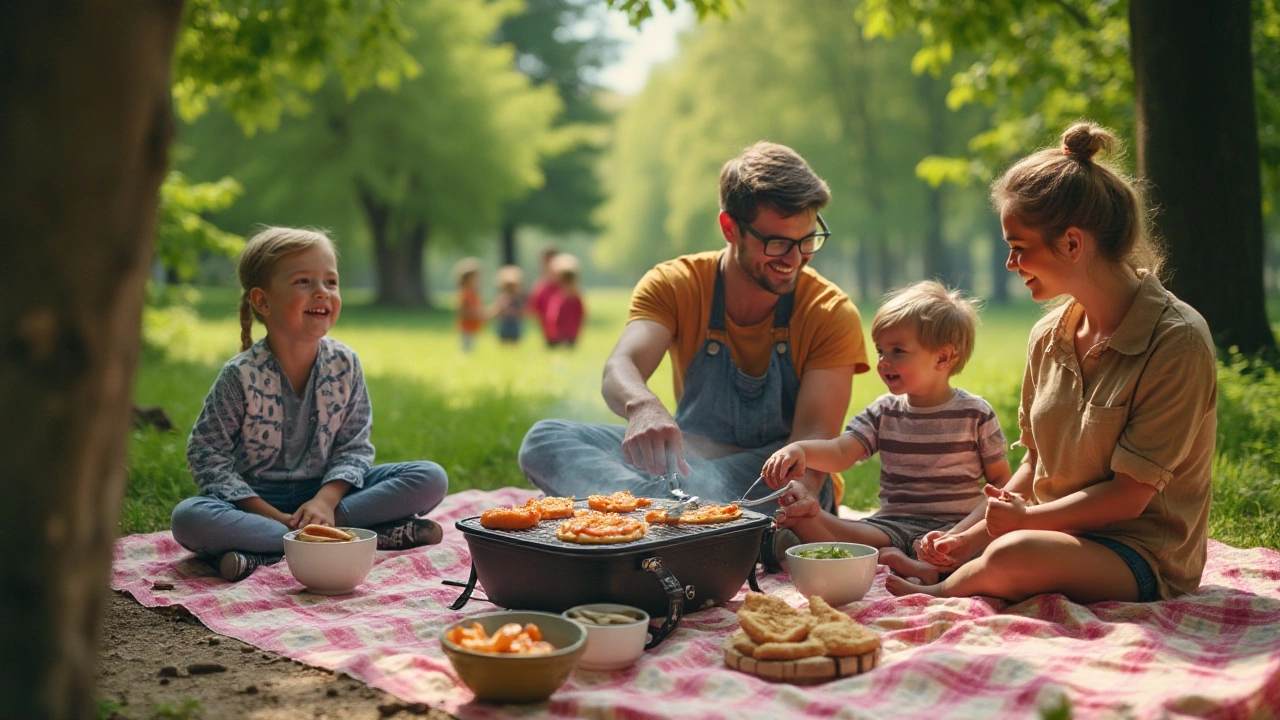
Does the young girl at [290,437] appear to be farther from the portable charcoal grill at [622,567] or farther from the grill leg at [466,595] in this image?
the portable charcoal grill at [622,567]

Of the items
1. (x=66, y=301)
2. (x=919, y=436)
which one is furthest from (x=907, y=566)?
(x=66, y=301)

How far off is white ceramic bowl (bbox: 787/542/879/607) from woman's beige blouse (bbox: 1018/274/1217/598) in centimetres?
62

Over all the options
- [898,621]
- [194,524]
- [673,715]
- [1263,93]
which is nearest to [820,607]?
[898,621]

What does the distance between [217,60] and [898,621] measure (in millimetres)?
7345

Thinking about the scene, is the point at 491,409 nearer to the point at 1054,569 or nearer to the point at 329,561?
the point at 329,561

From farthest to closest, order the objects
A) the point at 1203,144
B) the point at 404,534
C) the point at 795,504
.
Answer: the point at 1203,144, the point at 404,534, the point at 795,504

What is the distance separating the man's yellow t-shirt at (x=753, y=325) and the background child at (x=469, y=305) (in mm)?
9711

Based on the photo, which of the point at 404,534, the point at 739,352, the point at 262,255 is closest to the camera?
the point at 262,255

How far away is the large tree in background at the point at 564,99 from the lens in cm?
3097

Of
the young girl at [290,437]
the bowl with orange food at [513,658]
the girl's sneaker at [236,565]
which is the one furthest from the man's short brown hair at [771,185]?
the girl's sneaker at [236,565]

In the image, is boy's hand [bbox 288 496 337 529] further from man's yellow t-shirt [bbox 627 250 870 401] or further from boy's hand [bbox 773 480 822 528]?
boy's hand [bbox 773 480 822 528]

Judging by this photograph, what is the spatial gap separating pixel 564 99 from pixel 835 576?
31.3 m

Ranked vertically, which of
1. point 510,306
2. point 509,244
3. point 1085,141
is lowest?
point 1085,141

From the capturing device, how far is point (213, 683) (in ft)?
8.82
